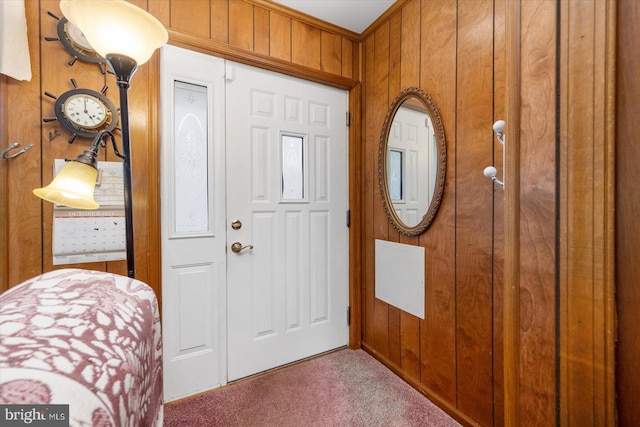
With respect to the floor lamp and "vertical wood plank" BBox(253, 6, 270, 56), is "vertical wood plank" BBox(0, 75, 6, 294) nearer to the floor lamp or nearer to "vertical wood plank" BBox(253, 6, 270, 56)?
the floor lamp

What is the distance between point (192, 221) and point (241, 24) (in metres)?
1.24

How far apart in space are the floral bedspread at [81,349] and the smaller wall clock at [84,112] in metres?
1.08

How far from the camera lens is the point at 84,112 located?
1.35 m

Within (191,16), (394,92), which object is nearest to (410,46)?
(394,92)

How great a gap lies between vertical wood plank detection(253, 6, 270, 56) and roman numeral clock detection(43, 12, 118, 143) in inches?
33.5

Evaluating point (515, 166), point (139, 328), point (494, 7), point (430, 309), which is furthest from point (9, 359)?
point (494, 7)

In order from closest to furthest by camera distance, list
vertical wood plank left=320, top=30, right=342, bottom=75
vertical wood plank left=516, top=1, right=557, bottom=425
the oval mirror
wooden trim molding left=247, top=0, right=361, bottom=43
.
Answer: vertical wood plank left=516, top=1, right=557, bottom=425 → the oval mirror → wooden trim molding left=247, top=0, right=361, bottom=43 → vertical wood plank left=320, top=30, right=342, bottom=75

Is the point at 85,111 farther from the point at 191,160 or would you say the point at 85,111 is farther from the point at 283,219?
the point at 283,219

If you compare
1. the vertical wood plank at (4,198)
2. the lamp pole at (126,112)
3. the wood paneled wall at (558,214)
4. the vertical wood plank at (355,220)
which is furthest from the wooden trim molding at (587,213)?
the vertical wood plank at (4,198)

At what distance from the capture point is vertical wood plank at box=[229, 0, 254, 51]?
1.70m

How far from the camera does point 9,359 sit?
342 millimetres

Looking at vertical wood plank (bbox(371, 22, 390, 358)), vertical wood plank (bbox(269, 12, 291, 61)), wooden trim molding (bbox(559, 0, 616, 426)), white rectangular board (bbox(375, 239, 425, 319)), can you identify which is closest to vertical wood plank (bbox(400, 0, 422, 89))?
vertical wood plank (bbox(371, 22, 390, 358))

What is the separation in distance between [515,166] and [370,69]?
1.85 meters

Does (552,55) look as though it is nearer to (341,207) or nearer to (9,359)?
(9,359)
